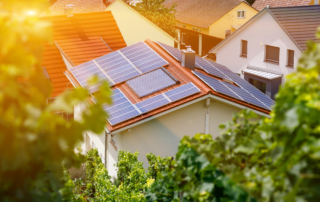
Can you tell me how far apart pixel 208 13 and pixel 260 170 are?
52.9m

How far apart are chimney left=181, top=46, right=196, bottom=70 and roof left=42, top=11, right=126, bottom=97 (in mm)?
9077

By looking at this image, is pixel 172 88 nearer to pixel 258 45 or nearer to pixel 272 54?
pixel 272 54

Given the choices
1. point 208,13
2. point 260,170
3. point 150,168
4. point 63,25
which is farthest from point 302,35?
point 260,170

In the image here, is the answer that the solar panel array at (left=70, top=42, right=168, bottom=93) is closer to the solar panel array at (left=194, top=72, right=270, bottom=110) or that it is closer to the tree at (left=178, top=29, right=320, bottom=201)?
the solar panel array at (left=194, top=72, right=270, bottom=110)

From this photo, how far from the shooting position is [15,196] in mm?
3031

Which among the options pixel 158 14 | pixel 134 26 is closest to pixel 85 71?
pixel 134 26

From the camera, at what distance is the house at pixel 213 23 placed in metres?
50.8

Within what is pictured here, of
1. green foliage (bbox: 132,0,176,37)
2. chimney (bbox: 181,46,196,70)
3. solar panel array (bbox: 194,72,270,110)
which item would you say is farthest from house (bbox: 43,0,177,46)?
green foliage (bbox: 132,0,176,37)

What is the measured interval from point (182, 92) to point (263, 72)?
20603 millimetres

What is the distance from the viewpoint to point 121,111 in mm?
14359

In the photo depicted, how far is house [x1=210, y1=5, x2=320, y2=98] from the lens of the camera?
31406mm

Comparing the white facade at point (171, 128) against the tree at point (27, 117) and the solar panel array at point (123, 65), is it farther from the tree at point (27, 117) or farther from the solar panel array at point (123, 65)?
the tree at point (27, 117)

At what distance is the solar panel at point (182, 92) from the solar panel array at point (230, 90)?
0.62 meters

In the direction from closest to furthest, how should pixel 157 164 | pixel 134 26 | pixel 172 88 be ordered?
1. pixel 157 164
2. pixel 172 88
3. pixel 134 26
